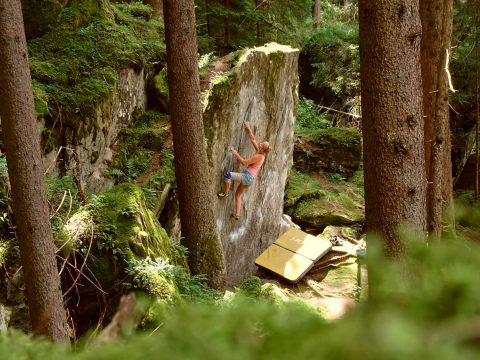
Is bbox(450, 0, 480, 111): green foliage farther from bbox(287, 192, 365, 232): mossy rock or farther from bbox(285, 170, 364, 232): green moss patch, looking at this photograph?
bbox(287, 192, 365, 232): mossy rock

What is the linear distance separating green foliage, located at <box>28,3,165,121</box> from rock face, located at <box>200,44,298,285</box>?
2123mm

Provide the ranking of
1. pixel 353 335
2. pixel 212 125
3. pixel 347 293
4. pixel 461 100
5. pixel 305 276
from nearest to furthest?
pixel 353 335 → pixel 212 125 → pixel 347 293 → pixel 305 276 → pixel 461 100

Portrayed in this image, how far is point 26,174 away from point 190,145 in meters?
3.41

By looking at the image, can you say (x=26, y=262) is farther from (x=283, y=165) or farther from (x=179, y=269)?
(x=283, y=165)

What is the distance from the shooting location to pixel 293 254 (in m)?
12.5

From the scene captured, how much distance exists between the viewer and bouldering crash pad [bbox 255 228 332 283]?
11.9m

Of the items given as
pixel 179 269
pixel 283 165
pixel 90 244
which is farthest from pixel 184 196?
pixel 283 165

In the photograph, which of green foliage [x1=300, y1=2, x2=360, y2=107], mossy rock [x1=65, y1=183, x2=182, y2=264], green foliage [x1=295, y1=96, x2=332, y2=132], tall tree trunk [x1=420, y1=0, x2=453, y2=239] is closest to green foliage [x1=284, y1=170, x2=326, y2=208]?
green foliage [x1=295, y1=96, x2=332, y2=132]

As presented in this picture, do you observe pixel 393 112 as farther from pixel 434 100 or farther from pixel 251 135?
pixel 251 135

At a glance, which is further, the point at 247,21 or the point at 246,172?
the point at 247,21

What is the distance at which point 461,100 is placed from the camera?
52.6 feet

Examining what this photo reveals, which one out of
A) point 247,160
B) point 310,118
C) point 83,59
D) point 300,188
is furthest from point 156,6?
point 310,118

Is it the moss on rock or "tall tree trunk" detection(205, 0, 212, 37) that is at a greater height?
"tall tree trunk" detection(205, 0, 212, 37)

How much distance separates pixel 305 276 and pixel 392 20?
9137 mm
